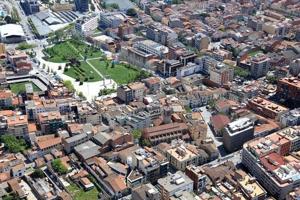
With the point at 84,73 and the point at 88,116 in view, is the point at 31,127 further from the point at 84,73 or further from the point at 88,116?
the point at 84,73

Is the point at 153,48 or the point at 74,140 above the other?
the point at 153,48

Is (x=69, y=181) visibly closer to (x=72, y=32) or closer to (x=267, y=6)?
(x=72, y=32)

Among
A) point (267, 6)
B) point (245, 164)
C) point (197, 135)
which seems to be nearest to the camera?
point (245, 164)

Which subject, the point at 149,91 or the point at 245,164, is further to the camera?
Answer: the point at 149,91

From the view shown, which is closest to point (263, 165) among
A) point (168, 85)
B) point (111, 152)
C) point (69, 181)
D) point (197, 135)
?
point (197, 135)

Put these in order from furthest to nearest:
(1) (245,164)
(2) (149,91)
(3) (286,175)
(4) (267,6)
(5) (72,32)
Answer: (4) (267,6) < (5) (72,32) < (2) (149,91) < (1) (245,164) < (3) (286,175)

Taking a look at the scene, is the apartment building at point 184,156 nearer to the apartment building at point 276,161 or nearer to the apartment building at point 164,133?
the apartment building at point 164,133

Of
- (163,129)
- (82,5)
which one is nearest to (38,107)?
(163,129)
